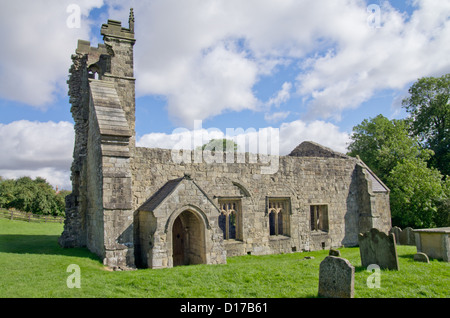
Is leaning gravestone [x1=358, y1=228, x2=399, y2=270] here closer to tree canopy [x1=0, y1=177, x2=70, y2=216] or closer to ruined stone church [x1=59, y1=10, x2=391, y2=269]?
ruined stone church [x1=59, y1=10, x2=391, y2=269]

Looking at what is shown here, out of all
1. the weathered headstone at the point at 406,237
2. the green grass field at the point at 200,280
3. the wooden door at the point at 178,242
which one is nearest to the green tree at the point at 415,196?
the weathered headstone at the point at 406,237

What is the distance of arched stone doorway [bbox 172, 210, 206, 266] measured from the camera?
1158 cm

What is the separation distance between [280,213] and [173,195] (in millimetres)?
6682

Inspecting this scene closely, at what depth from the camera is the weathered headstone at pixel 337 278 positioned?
21.9ft

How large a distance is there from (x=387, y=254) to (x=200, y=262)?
5.90 meters

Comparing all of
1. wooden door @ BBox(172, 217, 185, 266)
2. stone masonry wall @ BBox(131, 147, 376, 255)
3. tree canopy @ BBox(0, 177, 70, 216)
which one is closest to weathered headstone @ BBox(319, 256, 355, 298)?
stone masonry wall @ BBox(131, 147, 376, 255)

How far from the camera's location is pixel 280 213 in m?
15.9

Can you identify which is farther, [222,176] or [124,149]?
[222,176]

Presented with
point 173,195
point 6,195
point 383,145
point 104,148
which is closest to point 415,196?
point 383,145

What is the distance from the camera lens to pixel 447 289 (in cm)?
740

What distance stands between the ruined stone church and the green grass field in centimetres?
156

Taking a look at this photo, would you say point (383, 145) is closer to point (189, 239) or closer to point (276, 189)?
point (276, 189)
